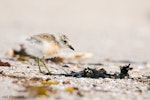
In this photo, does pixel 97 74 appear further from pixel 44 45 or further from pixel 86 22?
pixel 86 22

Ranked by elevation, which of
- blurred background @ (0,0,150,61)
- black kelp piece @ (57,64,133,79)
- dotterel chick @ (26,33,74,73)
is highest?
blurred background @ (0,0,150,61)

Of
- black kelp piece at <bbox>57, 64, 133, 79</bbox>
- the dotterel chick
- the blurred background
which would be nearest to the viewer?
the dotterel chick

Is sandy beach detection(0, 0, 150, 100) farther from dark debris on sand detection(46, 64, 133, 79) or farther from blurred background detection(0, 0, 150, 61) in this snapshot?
dark debris on sand detection(46, 64, 133, 79)

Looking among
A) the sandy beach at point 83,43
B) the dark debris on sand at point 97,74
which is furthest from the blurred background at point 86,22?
the dark debris on sand at point 97,74

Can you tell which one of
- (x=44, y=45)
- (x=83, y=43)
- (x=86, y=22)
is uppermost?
(x=86, y=22)

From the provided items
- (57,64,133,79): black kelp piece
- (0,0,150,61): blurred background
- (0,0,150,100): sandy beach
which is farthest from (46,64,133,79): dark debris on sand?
(0,0,150,61): blurred background

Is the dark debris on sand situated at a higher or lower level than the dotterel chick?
lower

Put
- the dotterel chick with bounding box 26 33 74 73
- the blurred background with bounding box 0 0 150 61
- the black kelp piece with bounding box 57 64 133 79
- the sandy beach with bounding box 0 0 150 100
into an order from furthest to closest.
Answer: the blurred background with bounding box 0 0 150 61 → the black kelp piece with bounding box 57 64 133 79 → the dotterel chick with bounding box 26 33 74 73 → the sandy beach with bounding box 0 0 150 100

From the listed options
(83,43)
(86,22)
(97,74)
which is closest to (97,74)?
(97,74)

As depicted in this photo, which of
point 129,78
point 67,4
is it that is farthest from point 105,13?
point 129,78

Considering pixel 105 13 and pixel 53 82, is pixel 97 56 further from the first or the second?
pixel 105 13
